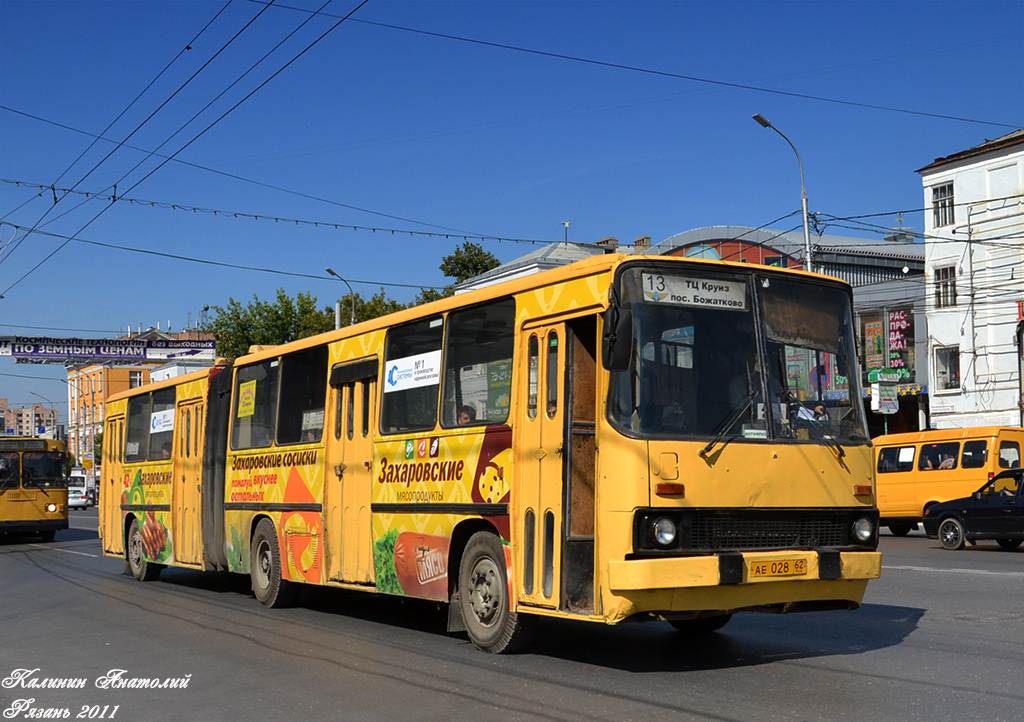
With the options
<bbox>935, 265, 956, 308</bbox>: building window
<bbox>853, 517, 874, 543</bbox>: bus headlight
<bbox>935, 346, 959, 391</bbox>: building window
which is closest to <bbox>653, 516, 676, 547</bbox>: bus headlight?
<bbox>853, 517, 874, 543</bbox>: bus headlight

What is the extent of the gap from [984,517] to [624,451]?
1584 cm

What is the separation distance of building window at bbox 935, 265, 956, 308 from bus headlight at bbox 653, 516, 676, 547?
37227 millimetres

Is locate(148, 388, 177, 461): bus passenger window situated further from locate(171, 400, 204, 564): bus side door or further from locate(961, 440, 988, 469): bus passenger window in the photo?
locate(961, 440, 988, 469): bus passenger window

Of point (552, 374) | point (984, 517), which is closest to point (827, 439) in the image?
point (552, 374)

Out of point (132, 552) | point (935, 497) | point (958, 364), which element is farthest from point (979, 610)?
point (958, 364)

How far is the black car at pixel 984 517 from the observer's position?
21266 mm

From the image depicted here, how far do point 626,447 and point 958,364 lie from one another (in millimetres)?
37060

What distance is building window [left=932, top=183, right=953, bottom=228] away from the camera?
43000mm

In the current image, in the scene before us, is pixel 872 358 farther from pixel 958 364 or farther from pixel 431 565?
pixel 431 565

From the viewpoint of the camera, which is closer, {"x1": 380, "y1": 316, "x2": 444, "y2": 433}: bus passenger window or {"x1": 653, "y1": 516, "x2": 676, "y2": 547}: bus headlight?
{"x1": 653, "y1": 516, "x2": 676, "y2": 547}: bus headlight

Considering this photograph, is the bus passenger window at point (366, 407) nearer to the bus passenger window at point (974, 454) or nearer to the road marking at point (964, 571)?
the road marking at point (964, 571)

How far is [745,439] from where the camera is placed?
8484 mm

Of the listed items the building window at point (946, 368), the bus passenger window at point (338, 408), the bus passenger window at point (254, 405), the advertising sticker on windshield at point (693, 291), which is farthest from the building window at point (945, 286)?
the advertising sticker on windshield at point (693, 291)

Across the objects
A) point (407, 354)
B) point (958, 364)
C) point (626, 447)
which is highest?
point (958, 364)
